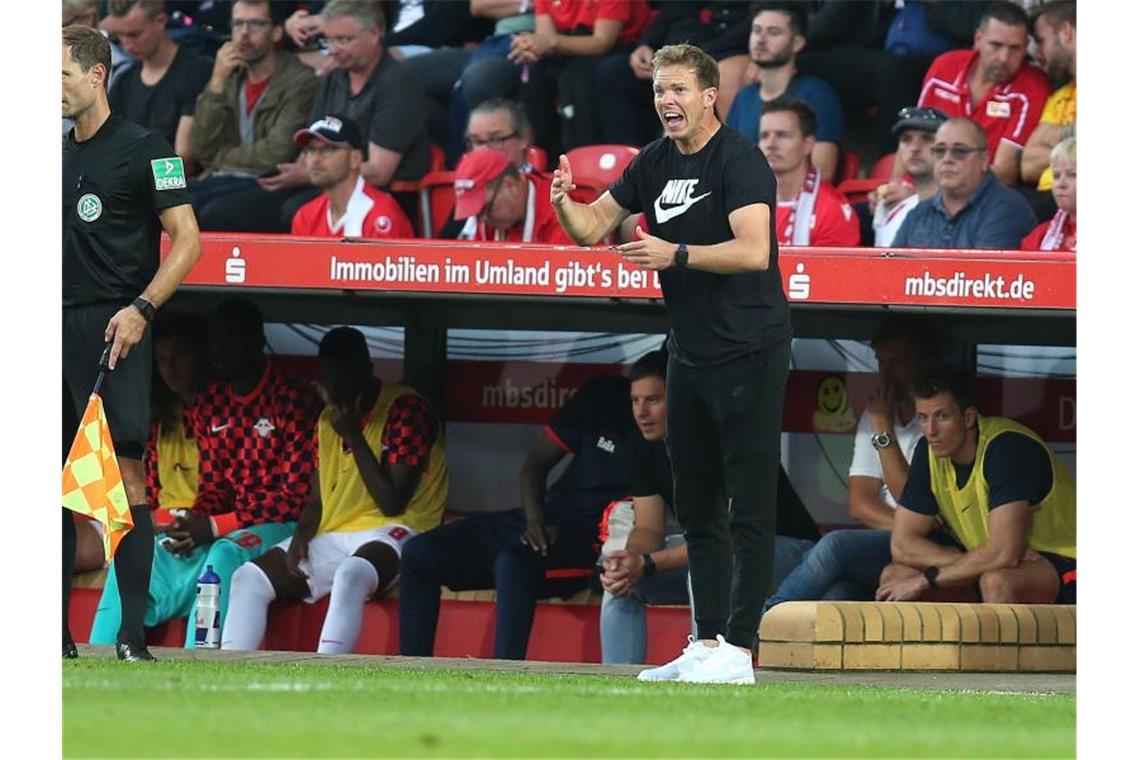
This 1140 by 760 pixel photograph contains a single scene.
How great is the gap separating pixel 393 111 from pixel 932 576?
3.94m

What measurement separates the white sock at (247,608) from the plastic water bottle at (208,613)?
57mm

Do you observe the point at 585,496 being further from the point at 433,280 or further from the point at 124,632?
the point at 124,632

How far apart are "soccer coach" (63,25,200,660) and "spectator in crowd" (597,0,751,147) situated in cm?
454

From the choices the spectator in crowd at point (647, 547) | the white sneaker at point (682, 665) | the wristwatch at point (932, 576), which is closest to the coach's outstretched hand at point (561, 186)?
Result: the white sneaker at point (682, 665)

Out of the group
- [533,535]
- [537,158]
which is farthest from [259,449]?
[537,158]

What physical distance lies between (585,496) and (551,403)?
1.11m

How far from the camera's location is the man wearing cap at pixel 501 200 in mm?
9812

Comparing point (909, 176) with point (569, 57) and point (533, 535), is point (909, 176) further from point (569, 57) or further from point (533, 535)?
point (533, 535)

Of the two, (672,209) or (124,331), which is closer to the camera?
(672,209)

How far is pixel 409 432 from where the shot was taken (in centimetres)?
984

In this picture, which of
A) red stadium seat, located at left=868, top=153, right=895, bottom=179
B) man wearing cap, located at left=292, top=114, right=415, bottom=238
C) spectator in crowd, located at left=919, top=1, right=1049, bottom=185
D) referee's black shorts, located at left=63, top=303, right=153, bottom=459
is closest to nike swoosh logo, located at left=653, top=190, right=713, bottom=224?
referee's black shorts, located at left=63, top=303, right=153, bottom=459

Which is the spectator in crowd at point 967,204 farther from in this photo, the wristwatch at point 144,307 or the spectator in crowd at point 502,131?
the wristwatch at point 144,307

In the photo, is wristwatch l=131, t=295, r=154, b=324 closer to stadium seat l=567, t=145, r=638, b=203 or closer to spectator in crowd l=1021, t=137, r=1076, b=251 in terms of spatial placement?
stadium seat l=567, t=145, r=638, b=203
